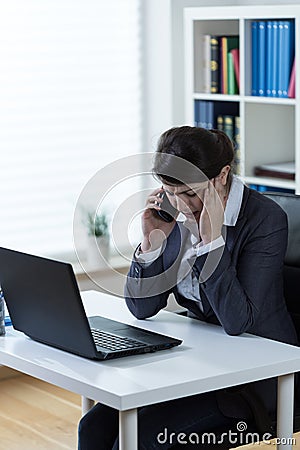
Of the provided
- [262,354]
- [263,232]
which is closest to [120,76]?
[263,232]

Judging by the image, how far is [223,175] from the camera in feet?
7.77

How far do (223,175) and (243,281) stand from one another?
271 mm

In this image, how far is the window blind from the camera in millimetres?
4035

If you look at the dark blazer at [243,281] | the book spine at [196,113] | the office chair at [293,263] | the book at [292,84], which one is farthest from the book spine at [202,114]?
the dark blazer at [243,281]

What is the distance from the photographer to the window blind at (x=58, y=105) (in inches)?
159

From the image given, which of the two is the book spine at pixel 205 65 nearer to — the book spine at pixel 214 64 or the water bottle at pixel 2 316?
the book spine at pixel 214 64

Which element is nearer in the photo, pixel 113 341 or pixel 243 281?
pixel 113 341

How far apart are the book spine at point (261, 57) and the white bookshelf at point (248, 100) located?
5 centimetres

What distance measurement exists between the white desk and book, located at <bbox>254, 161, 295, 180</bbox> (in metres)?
1.67

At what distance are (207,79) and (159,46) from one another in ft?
1.11

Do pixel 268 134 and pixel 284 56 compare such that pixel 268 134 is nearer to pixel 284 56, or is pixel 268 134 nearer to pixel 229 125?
pixel 229 125

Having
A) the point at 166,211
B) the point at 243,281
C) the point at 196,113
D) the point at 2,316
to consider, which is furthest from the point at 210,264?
the point at 196,113

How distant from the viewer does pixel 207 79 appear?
13.7 feet

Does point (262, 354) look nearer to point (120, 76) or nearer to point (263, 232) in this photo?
point (263, 232)
